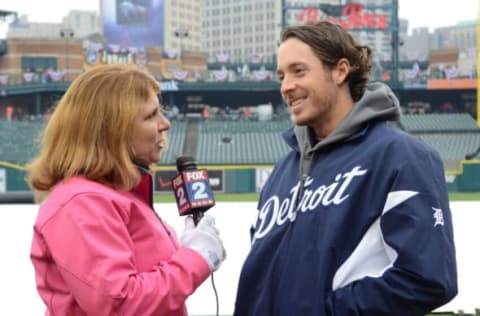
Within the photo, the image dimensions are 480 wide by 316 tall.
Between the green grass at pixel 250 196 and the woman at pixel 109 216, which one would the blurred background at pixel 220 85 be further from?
the woman at pixel 109 216

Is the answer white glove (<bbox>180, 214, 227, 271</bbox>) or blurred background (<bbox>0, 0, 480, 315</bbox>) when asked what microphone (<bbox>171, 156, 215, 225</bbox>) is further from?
blurred background (<bbox>0, 0, 480, 315</bbox>)

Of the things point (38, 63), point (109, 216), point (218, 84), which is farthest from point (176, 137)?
point (109, 216)

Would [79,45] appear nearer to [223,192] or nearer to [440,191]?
[223,192]

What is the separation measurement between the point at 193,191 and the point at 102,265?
322 mm

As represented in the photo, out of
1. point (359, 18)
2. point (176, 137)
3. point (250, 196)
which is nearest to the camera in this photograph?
point (250, 196)

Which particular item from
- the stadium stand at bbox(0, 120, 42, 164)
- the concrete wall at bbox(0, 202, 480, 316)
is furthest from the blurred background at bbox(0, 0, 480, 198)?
the concrete wall at bbox(0, 202, 480, 316)

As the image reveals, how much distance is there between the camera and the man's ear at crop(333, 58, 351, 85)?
1350 millimetres

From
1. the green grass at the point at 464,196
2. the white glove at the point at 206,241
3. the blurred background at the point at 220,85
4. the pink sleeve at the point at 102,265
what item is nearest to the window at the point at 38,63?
the blurred background at the point at 220,85

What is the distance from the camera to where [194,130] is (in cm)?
2638

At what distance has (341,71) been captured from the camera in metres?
1.36

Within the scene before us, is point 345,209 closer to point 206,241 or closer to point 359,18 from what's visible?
point 206,241

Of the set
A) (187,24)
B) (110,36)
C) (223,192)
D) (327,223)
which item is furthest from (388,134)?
(187,24)

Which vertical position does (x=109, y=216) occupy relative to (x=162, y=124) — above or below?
below

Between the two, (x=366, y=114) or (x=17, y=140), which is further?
(x=17, y=140)
